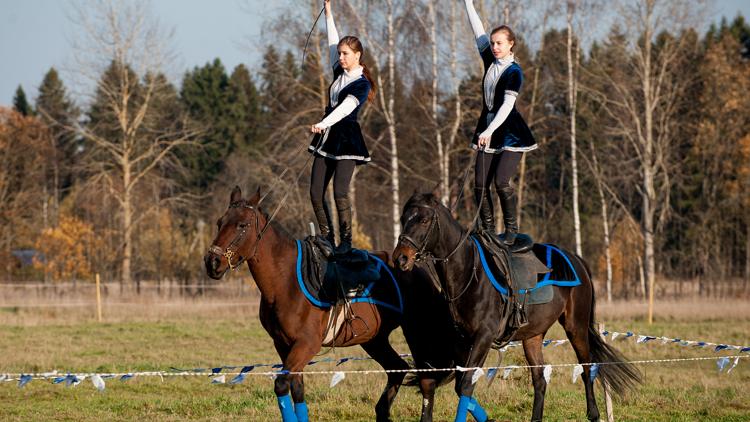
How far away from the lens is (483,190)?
30.3 feet

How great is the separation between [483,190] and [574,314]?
2.16 meters

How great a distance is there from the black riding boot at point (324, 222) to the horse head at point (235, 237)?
84cm

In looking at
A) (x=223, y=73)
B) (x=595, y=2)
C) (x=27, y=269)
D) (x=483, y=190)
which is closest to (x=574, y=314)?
(x=483, y=190)

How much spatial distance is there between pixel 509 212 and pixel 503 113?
1.08 m

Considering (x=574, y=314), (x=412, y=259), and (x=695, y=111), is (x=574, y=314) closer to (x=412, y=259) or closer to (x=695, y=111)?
(x=412, y=259)

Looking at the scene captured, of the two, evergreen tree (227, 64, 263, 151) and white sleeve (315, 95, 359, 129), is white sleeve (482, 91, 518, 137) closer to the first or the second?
white sleeve (315, 95, 359, 129)

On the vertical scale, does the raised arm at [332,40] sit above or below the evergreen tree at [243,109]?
below

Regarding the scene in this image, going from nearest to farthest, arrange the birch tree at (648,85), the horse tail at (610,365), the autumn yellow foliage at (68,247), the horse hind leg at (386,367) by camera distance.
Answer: the horse hind leg at (386,367), the horse tail at (610,365), the birch tree at (648,85), the autumn yellow foliage at (68,247)

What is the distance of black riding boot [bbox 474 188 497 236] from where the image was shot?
9305 millimetres

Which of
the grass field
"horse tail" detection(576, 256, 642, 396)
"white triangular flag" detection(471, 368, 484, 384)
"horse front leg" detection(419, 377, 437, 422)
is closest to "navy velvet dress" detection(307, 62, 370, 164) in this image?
"horse front leg" detection(419, 377, 437, 422)

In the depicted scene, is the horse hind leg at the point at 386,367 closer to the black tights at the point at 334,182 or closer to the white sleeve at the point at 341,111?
the black tights at the point at 334,182

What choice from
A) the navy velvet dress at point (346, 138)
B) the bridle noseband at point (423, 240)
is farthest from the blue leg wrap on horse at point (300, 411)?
the navy velvet dress at point (346, 138)

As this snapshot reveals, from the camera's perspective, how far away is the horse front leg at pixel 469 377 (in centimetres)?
823

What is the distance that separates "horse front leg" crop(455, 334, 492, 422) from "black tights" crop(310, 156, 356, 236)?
74.9 inches
